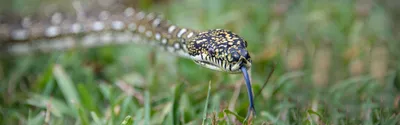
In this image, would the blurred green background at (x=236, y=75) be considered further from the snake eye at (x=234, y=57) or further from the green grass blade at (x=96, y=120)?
the snake eye at (x=234, y=57)

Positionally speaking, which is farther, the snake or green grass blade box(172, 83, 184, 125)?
the snake

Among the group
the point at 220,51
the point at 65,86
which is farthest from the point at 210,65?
the point at 65,86

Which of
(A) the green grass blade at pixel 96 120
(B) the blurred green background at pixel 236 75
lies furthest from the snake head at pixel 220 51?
(A) the green grass blade at pixel 96 120

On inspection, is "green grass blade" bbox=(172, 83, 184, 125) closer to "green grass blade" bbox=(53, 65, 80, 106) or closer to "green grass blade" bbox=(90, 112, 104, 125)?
"green grass blade" bbox=(90, 112, 104, 125)

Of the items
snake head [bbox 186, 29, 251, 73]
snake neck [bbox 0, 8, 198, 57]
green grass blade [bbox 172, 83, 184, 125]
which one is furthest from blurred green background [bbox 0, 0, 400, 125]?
snake head [bbox 186, 29, 251, 73]

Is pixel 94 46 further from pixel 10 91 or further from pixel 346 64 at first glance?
pixel 346 64

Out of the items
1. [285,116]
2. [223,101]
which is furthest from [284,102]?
[223,101]

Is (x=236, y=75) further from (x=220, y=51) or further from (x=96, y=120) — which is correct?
(x=96, y=120)
